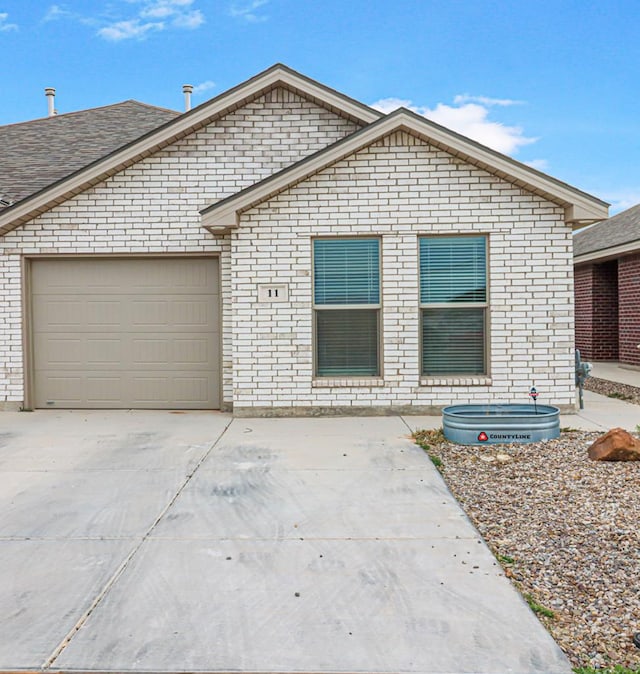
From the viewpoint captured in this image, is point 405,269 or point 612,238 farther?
point 612,238

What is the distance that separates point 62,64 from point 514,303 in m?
16.9

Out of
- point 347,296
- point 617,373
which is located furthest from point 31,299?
point 617,373

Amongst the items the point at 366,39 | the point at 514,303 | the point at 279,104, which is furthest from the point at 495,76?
the point at 514,303

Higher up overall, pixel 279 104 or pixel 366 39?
pixel 366 39

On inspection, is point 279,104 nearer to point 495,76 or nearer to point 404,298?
point 404,298

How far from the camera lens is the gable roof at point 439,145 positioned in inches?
327

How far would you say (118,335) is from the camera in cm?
Answer: 975

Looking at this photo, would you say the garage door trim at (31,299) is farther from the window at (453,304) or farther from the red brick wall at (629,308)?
the red brick wall at (629,308)

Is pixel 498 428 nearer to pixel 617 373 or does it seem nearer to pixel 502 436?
pixel 502 436

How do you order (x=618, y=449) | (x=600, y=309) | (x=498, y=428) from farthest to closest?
(x=600, y=309) < (x=498, y=428) < (x=618, y=449)

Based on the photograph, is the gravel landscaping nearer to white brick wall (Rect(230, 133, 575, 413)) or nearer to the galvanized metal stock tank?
the galvanized metal stock tank

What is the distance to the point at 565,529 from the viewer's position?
14.4ft

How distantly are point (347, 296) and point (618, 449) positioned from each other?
13.3 feet

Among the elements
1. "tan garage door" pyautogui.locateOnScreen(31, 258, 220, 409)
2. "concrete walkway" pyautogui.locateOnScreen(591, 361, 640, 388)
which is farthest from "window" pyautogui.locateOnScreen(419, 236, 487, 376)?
"concrete walkway" pyautogui.locateOnScreen(591, 361, 640, 388)
